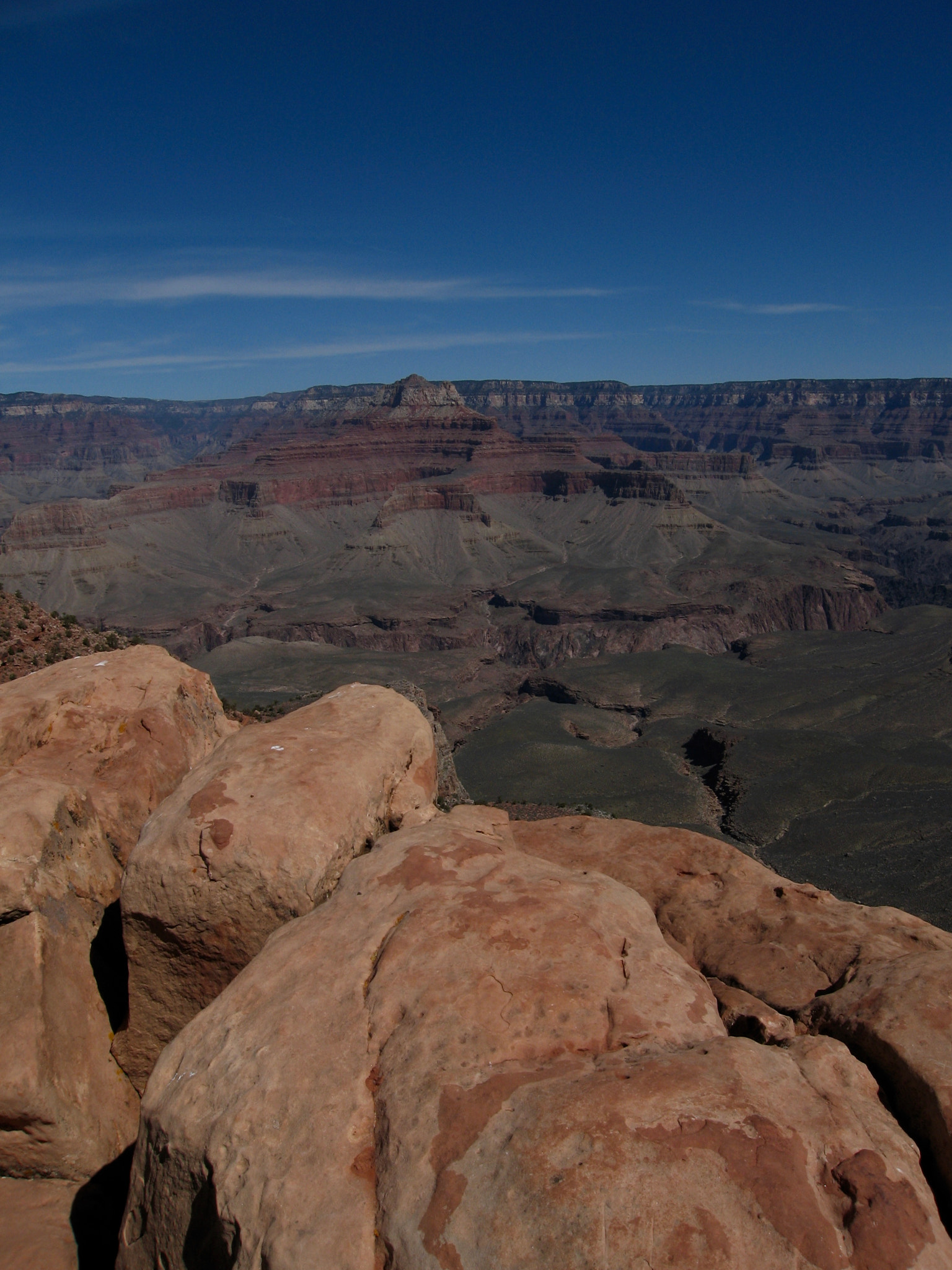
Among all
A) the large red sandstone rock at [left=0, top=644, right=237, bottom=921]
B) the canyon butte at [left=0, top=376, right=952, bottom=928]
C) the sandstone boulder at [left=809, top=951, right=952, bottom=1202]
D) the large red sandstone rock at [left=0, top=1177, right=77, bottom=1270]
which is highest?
the large red sandstone rock at [left=0, top=644, right=237, bottom=921]

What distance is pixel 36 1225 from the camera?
→ 8422 millimetres

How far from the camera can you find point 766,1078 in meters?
6.86

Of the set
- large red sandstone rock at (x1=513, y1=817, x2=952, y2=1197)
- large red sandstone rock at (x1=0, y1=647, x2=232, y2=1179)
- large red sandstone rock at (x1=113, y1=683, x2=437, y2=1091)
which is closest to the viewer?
large red sandstone rock at (x1=513, y1=817, x2=952, y2=1197)

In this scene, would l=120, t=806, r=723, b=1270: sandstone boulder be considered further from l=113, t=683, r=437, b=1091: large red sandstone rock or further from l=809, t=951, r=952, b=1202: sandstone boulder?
l=809, t=951, r=952, b=1202: sandstone boulder

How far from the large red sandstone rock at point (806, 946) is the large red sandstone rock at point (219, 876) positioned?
16.8 ft

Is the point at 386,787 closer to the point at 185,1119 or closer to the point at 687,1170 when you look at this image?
the point at 185,1119

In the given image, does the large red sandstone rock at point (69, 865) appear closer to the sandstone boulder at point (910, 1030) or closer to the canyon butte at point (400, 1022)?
the canyon butte at point (400, 1022)

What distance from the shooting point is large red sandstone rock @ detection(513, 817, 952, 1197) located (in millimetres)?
7523

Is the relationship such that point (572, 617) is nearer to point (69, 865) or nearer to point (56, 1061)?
point (69, 865)

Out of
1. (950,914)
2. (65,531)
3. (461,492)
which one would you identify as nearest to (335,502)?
(461,492)

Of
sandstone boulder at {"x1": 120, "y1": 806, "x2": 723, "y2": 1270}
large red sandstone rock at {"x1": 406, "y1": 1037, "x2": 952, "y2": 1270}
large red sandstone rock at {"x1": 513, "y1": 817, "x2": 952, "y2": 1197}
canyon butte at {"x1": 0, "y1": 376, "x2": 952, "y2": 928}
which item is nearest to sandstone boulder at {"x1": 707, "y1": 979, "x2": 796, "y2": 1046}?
large red sandstone rock at {"x1": 513, "y1": 817, "x2": 952, "y2": 1197}

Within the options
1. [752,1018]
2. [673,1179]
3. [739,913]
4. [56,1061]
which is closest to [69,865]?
[56,1061]

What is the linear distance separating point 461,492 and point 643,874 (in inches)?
5680

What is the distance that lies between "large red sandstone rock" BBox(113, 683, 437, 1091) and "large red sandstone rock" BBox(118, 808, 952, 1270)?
2.75ft
